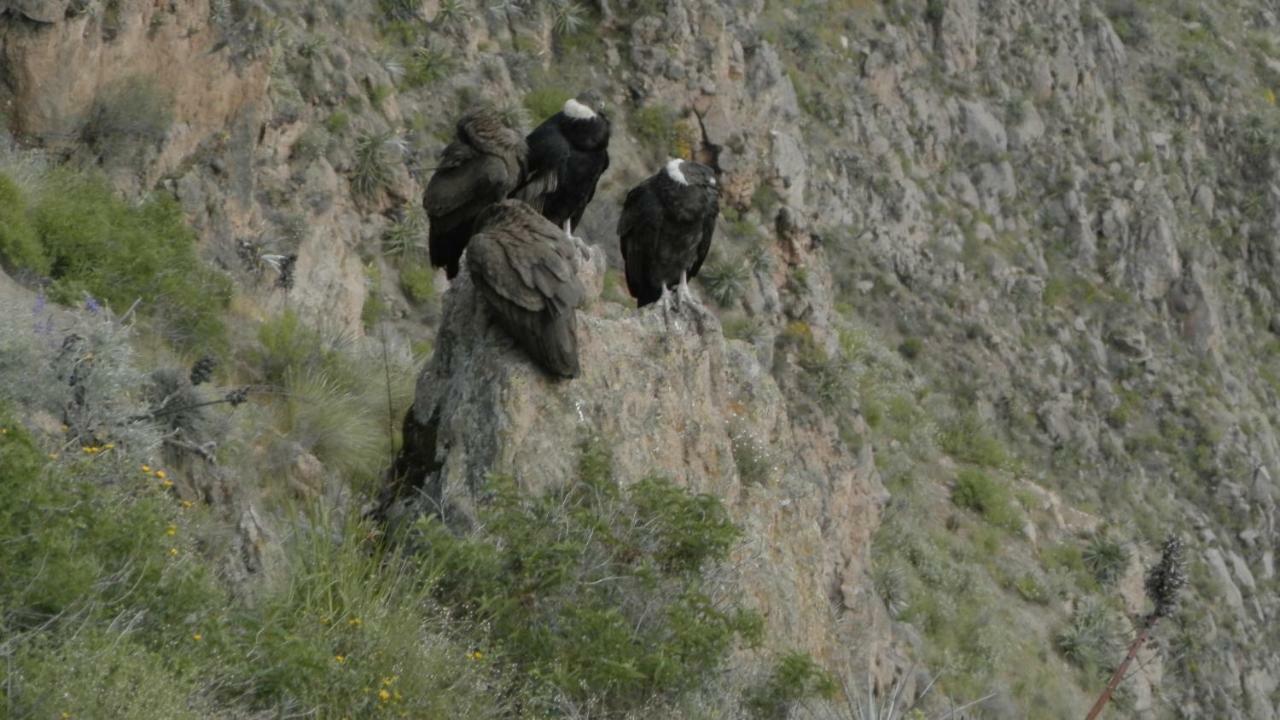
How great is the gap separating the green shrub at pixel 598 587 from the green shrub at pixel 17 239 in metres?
3.56

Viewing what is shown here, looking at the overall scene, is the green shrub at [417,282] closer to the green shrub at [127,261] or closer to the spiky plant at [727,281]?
the spiky plant at [727,281]

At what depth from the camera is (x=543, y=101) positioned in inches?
771

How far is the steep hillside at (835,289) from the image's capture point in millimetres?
8883

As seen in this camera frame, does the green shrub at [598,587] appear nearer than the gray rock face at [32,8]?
Yes

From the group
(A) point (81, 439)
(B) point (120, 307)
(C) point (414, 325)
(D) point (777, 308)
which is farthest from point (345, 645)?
(D) point (777, 308)

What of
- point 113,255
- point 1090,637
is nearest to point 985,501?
point 1090,637

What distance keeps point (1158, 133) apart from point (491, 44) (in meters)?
17.1

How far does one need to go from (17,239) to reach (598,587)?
14.8 ft

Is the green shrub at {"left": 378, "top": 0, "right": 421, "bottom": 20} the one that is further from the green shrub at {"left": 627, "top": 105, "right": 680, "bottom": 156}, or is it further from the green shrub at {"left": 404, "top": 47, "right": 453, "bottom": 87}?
the green shrub at {"left": 627, "top": 105, "right": 680, "bottom": 156}

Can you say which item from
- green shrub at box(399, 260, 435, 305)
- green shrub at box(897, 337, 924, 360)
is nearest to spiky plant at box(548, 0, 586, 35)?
green shrub at box(399, 260, 435, 305)

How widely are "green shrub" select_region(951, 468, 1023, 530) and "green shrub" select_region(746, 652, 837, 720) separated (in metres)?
15.8

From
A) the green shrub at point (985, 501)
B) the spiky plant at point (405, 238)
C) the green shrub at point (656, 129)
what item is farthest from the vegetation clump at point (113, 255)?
the green shrub at point (985, 501)

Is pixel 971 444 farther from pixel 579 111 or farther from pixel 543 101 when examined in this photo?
pixel 579 111

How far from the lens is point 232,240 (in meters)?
12.7
